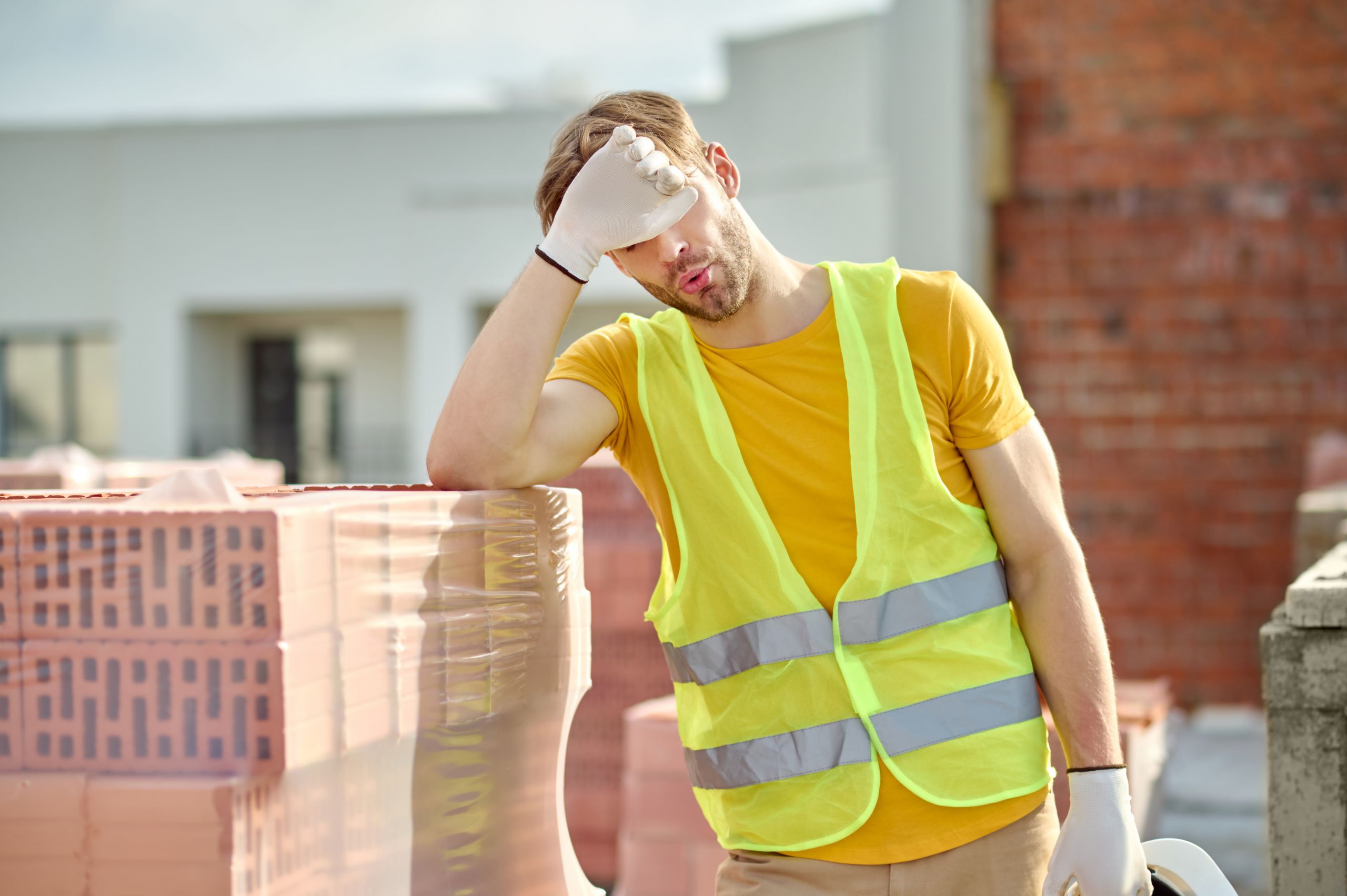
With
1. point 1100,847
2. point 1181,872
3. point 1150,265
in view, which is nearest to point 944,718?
point 1100,847

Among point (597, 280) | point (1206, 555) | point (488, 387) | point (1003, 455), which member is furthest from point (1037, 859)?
point (597, 280)

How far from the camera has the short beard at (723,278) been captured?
208 centimetres

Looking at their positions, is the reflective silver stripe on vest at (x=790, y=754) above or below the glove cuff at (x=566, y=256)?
below

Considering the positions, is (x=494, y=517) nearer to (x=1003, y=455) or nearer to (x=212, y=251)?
(x=1003, y=455)

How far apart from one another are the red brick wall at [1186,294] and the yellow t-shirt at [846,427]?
19.9 feet

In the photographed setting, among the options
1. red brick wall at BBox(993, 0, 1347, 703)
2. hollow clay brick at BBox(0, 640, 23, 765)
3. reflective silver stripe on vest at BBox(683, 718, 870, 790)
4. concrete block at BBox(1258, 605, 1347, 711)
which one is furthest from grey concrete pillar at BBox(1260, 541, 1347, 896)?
red brick wall at BBox(993, 0, 1347, 703)

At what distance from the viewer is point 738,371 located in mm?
2152

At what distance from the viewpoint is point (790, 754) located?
2037 millimetres

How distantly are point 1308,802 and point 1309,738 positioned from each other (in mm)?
132

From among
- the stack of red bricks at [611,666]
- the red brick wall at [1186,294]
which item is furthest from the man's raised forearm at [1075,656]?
the red brick wall at [1186,294]

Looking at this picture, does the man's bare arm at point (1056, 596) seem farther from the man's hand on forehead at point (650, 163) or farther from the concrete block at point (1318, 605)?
the concrete block at point (1318, 605)

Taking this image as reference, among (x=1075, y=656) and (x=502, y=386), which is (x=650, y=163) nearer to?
(x=502, y=386)

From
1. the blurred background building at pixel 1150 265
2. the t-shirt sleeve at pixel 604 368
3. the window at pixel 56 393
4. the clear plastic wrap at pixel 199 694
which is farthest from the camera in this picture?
the window at pixel 56 393

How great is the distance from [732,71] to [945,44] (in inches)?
480
